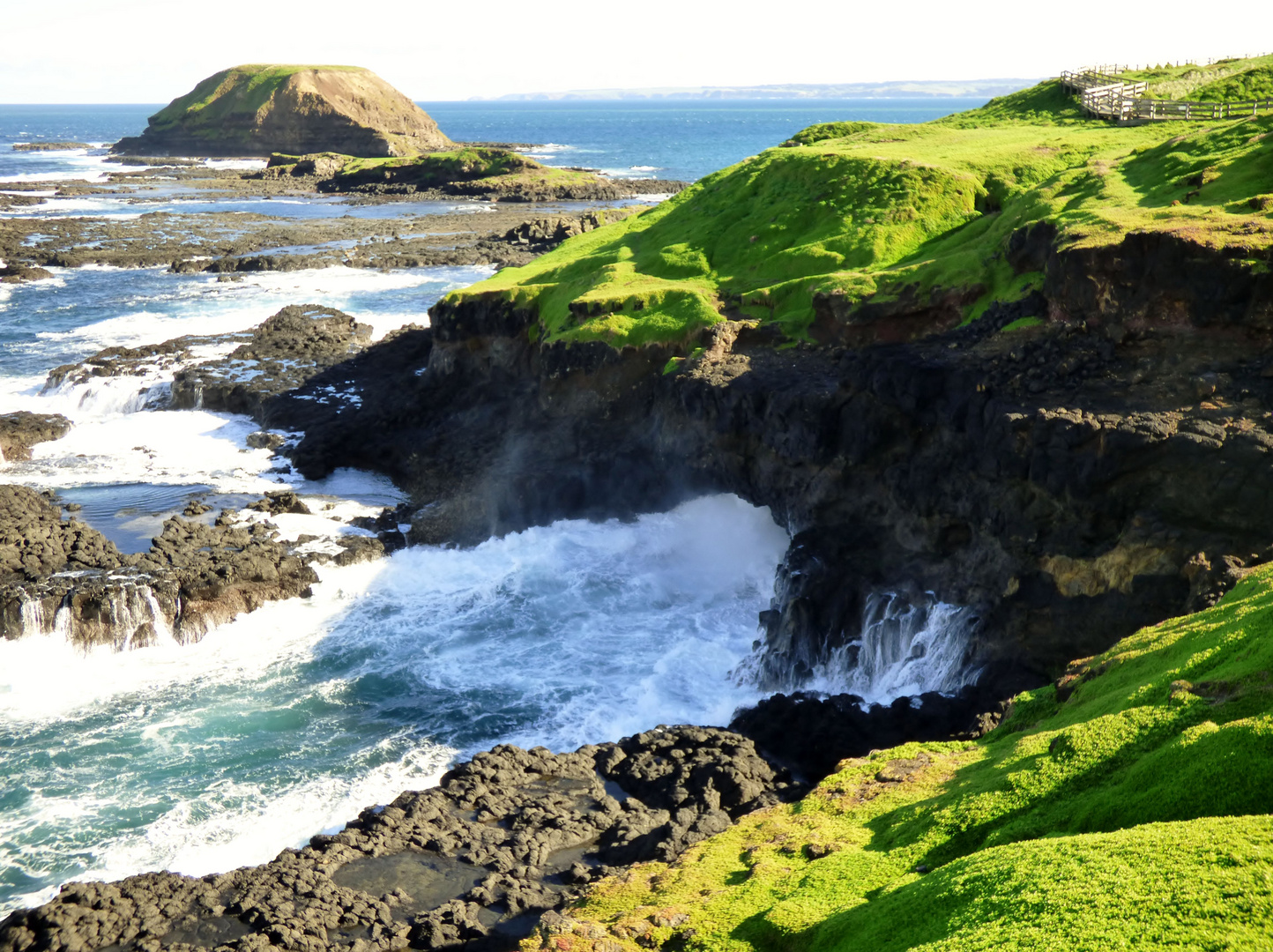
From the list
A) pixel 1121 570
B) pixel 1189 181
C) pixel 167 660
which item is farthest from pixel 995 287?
pixel 167 660

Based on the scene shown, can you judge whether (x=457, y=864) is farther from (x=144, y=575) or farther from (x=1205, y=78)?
(x=1205, y=78)

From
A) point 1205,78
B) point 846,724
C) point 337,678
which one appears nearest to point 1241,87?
point 1205,78

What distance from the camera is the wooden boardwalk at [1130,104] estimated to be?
4000 cm

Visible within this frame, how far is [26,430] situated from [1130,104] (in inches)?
1913

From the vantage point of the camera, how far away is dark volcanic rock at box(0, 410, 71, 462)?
148ft

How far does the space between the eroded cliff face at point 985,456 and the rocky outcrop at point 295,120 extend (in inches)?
5463

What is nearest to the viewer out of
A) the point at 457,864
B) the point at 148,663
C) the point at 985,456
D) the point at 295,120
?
the point at 457,864

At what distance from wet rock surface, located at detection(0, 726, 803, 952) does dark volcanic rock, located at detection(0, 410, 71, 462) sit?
31137 mm

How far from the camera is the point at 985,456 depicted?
27109mm

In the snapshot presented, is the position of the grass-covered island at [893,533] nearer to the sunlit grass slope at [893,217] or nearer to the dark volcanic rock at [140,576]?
the sunlit grass slope at [893,217]

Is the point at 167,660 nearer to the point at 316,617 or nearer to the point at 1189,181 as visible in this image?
the point at 316,617

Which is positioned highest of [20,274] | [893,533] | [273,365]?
[20,274]

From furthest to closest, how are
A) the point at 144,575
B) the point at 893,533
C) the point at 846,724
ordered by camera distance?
1. the point at 144,575
2. the point at 893,533
3. the point at 846,724

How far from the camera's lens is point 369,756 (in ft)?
83.5
